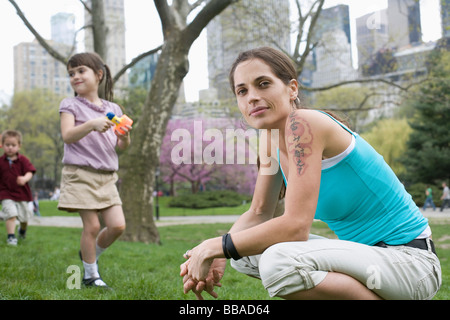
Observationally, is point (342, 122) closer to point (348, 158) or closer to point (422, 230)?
point (348, 158)

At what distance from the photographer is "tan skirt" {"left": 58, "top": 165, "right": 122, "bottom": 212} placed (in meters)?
3.17

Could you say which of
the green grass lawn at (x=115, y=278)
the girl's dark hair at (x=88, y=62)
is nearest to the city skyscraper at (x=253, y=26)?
the green grass lawn at (x=115, y=278)

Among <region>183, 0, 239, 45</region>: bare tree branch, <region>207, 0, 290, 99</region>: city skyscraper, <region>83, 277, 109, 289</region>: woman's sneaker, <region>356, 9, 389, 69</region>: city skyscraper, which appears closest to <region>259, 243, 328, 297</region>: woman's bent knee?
<region>83, 277, 109, 289</region>: woman's sneaker

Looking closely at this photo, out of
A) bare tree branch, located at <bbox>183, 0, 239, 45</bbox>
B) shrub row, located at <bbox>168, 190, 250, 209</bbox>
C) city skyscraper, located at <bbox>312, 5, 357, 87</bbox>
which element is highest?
city skyscraper, located at <bbox>312, 5, 357, 87</bbox>

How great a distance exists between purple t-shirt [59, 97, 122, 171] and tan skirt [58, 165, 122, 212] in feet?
0.22

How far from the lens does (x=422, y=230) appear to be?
1.70m

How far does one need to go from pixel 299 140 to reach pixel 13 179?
5729 millimetres

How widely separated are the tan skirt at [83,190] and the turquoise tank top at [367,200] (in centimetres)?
203

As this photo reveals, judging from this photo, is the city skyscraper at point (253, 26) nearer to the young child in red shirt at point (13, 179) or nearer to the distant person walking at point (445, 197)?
the young child in red shirt at point (13, 179)

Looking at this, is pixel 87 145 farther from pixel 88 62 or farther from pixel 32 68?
pixel 32 68

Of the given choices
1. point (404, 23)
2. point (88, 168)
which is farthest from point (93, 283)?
point (404, 23)

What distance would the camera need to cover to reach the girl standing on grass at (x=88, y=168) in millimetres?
3193

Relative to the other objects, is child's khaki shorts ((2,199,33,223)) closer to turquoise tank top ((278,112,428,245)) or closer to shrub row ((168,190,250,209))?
turquoise tank top ((278,112,428,245))
